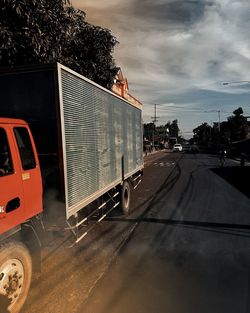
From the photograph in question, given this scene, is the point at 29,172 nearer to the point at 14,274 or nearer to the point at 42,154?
the point at 42,154

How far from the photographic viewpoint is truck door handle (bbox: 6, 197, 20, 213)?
16.4 feet

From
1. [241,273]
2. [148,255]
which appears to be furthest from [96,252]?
[241,273]

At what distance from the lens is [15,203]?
520 centimetres

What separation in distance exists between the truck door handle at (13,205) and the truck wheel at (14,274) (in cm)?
44

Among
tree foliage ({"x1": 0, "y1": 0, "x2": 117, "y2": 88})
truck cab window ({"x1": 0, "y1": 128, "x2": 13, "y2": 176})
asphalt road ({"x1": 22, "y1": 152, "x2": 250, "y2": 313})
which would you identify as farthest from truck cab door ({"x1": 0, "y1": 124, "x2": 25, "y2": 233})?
tree foliage ({"x1": 0, "y1": 0, "x2": 117, "y2": 88})

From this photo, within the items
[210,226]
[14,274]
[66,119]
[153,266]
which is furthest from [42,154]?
[210,226]

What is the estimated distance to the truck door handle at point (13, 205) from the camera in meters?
5.00

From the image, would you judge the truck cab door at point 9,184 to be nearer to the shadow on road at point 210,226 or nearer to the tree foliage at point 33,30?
the tree foliage at point 33,30

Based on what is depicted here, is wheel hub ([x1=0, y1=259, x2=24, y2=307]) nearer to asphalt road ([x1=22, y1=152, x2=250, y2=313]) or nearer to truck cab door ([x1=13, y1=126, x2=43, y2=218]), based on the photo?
asphalt road ([x1=22, y1=152, x2=250, y2=313])

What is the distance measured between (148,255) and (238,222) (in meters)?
3.87

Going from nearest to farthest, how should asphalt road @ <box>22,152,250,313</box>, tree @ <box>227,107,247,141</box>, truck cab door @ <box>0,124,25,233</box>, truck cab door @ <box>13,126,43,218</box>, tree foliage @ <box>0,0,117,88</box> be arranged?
truck cab door @ <box>0,124,25,233</box>
truck cab door @ <box>13,126,43,218</box>
asphalt road @ <box>22,152,250,313</box>
tree foliage @ <box>0,0,117,88</box>
tree @ <box>227,107,247,141</box>

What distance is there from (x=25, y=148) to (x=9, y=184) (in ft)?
2.66

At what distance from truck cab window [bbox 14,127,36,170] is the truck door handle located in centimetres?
51

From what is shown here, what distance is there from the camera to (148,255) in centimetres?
819
